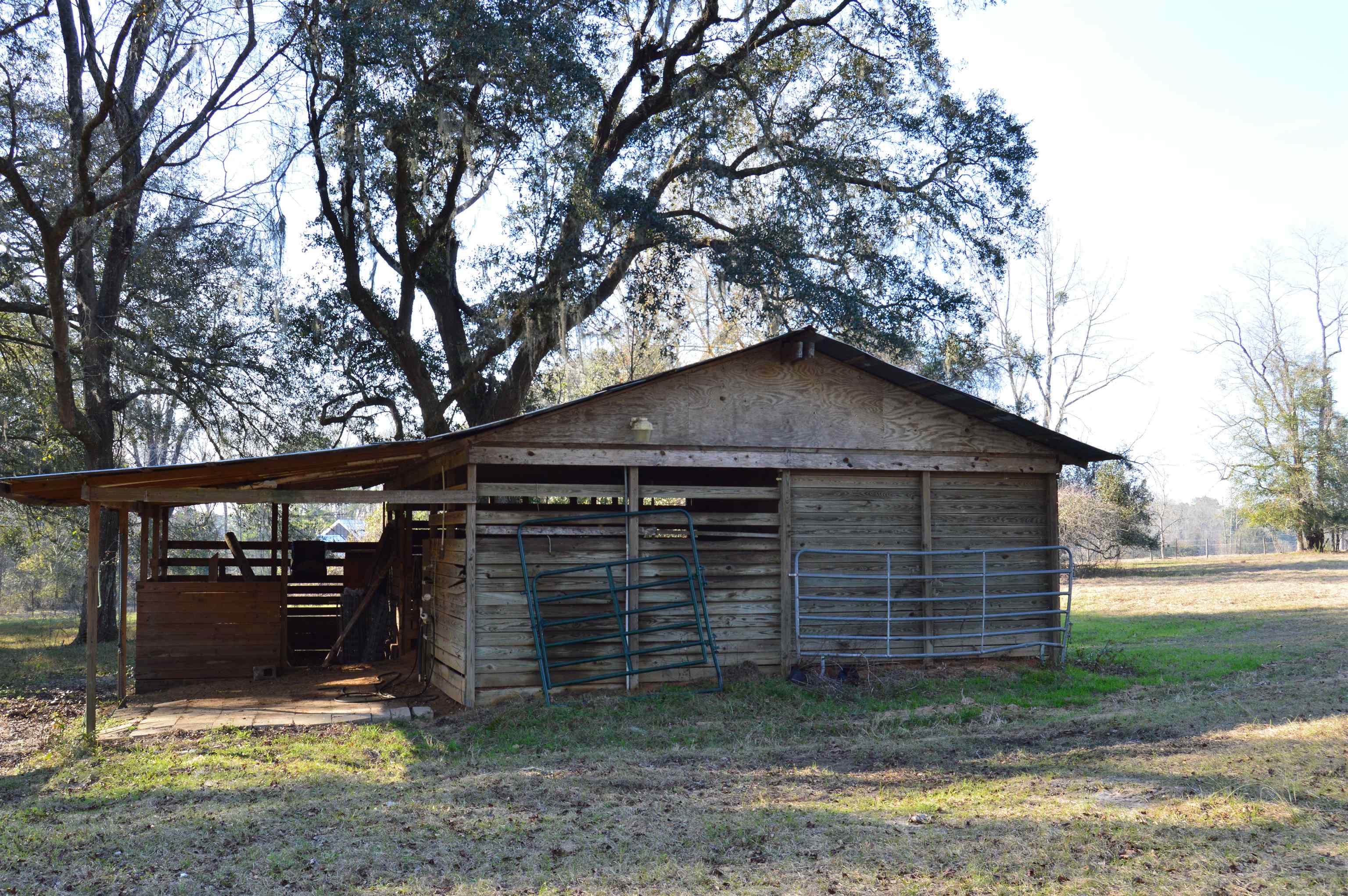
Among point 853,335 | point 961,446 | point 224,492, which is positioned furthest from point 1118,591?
point 224,492

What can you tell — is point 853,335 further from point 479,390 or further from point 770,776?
point 770,776

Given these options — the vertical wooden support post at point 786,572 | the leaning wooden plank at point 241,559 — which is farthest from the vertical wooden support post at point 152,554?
the vertical wooden support post at point 786,572

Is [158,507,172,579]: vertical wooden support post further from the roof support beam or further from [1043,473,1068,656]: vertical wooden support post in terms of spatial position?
[1043,473,1068,656]: vertical wooden support post

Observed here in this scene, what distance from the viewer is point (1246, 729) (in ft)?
24.7

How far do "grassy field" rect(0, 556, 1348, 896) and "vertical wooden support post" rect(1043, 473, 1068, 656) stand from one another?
0.75m

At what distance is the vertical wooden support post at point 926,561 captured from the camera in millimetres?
10359

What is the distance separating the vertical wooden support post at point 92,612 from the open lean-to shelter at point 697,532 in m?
0.07

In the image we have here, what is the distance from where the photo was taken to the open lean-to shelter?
9211mm

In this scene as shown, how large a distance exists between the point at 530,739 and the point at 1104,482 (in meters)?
23.4

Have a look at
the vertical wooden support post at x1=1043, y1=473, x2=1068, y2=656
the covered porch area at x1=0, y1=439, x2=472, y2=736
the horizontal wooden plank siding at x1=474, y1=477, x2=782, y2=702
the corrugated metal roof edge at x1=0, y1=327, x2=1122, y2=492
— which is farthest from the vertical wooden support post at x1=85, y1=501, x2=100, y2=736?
the vertical wooden support post at x1=1043, y1=473, x2=1068, y2=656

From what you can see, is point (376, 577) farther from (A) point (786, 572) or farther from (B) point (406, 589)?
(A) point (786, 572)

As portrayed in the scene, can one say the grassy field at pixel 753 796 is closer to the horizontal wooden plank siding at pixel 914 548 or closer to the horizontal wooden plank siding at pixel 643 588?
the horizontal wooden plank siding at pixel 643 588

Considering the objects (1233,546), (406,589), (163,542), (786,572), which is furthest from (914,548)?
(1233,546)

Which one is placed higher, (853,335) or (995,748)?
(853,335)
